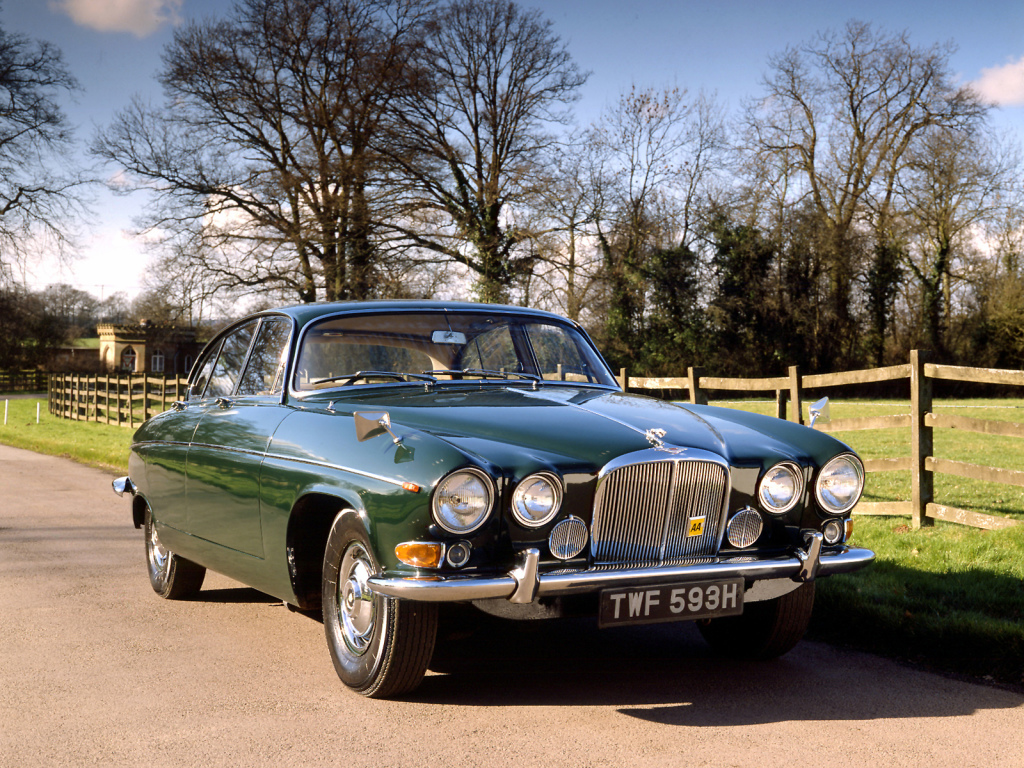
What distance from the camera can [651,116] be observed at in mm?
38812

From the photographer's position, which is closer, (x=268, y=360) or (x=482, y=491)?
(x=482, y=491)

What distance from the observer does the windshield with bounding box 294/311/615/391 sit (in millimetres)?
5238

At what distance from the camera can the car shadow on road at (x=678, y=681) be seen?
4203mm

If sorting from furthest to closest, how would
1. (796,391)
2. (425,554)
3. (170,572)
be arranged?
(796,391), (170,572), (425,554)

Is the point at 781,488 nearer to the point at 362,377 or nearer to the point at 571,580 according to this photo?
the point at 571,580

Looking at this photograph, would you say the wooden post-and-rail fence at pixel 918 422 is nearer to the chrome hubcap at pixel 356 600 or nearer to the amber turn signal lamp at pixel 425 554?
the chrome hubcap at pixel 356 600

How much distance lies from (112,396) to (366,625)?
28.2 metres

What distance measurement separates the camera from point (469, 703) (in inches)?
167

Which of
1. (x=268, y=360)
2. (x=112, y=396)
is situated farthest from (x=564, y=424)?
(x=112, y=396)

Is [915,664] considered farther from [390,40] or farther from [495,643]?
[390,40]

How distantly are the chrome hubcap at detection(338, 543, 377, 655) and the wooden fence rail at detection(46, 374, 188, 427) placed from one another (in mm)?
19235

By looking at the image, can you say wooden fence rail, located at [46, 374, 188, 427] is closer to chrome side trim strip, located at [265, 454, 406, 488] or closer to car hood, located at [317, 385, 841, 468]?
chrome side trim strip, located at [265, 454, 406, 488]

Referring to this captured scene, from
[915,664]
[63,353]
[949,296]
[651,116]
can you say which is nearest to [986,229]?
[949,296]

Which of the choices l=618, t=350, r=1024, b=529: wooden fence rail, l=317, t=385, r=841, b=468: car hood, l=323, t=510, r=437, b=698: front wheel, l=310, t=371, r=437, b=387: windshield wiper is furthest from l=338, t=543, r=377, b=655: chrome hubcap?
l=618, t=350, r=1024, b=529: wooden fence rail
